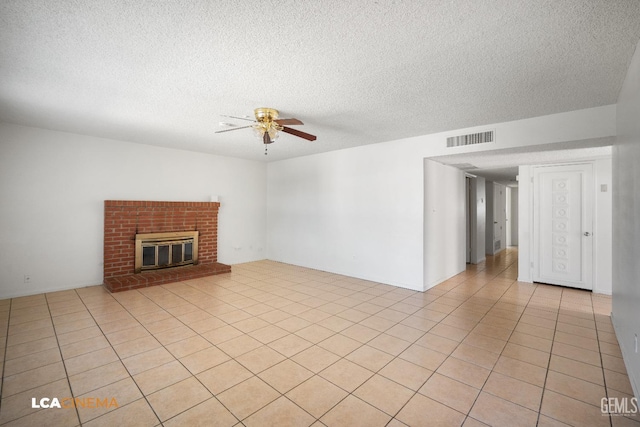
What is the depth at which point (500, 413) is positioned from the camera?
184 cm

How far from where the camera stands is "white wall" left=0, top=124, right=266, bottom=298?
13.5 ft

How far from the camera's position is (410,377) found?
2.25 m

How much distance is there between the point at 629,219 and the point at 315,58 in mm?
2789

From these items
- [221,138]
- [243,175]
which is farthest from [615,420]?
[243,175]

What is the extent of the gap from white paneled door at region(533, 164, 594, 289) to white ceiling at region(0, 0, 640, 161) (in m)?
2.31

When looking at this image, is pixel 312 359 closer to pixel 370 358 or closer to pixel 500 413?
pixel 370 358

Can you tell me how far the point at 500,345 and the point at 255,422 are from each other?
2392mm

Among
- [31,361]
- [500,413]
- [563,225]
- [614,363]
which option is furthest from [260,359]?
[563,225]

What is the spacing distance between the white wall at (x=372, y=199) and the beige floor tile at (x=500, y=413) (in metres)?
2.64

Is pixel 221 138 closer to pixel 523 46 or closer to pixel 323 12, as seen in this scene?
pixel 323 12

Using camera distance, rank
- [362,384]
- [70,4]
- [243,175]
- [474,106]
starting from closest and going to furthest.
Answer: [70,4] → [362,384] → [474,106] → [243,175]

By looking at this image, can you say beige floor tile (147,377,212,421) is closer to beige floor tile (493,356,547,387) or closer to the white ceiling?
beige floor tile (493,356,547,387)

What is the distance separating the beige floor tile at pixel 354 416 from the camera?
1.75 meters

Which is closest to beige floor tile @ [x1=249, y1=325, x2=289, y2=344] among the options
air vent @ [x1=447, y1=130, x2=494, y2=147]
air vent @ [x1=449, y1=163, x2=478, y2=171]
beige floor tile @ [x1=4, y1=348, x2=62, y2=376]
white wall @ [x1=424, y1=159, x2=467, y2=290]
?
beige floor tile @ [x1=4, y1=348, x2=62, y2=376]
